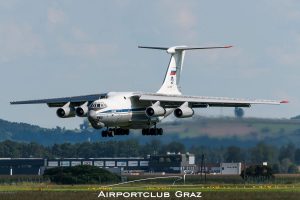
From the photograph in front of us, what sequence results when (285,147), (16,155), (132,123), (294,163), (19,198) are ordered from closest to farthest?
(19,198), (132,123), (285,147), (294,163), (16,155)

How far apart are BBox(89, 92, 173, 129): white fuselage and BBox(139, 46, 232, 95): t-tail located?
3.66 m

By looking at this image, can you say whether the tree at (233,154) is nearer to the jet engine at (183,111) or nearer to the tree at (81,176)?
the tree at (81,176)

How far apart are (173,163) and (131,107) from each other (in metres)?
51.0

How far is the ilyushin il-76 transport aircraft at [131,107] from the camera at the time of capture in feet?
273

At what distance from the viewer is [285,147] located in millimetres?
108812

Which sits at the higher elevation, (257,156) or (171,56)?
(171,56)

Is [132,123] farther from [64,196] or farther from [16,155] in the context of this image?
[16,155]

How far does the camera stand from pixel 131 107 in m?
85.6

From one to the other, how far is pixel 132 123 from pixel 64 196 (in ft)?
34.9

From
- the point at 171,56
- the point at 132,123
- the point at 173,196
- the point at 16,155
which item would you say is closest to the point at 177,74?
the point at 171,56

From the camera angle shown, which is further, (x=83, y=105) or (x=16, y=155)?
(x=16, y=155)

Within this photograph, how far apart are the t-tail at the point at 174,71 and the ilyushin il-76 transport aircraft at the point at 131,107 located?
1.97 ft

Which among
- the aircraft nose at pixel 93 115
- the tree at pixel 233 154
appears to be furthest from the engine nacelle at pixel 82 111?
the tree at pixel 233 154

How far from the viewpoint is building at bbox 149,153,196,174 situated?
128500mm
